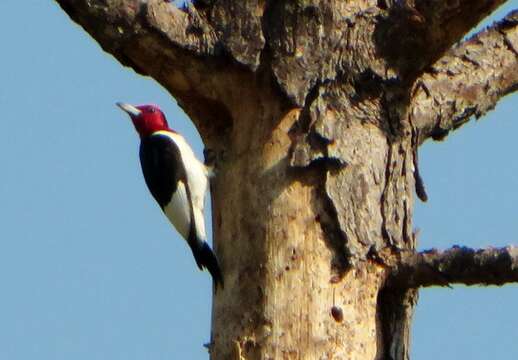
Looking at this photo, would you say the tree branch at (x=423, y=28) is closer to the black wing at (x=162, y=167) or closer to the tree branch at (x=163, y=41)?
the tree branch at (x=163, y=41)

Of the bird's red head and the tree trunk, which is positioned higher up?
the bird's red head

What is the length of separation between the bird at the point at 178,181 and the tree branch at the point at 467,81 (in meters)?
0.94

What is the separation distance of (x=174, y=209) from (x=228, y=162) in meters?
0.99

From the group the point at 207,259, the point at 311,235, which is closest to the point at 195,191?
the point at 207,259

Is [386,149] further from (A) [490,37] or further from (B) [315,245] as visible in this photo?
(A) [490,37]

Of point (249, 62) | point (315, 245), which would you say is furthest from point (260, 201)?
point (249, 62)

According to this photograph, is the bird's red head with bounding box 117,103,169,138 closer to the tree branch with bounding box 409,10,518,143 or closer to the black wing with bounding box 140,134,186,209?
the black wing with bounding box 140,134,186,209

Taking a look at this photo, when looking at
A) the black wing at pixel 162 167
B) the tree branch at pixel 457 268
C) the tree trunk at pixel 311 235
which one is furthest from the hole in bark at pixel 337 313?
the black wing at pixel 162 167

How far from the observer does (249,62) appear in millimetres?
4457

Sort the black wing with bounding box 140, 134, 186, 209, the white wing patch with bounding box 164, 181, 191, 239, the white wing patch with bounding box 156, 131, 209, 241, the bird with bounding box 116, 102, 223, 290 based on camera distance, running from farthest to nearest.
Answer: the black wing with bounding box 140, 134, 186, 209 < the white wing patch with bounding box 164, 181, 191, 239 < the bird with bounding box 116, 102, 223, 290 < the white wing patch with bounding box 156, 131, 209, 241

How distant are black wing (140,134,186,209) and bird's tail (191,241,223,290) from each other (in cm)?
50

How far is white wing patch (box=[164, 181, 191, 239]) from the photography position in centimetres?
539

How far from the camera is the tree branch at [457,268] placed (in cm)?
396

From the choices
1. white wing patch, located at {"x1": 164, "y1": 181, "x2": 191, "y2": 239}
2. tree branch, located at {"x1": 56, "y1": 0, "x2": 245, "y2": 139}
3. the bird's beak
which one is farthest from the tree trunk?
the bird's beak
